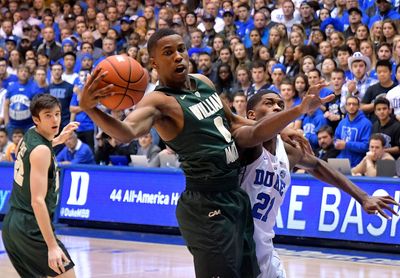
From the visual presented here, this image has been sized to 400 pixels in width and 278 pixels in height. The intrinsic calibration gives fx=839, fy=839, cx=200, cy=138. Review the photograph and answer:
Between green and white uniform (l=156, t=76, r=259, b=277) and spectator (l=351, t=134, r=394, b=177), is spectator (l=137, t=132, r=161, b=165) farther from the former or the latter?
green and white uniform (l=156, t=76, r=259, b=277)

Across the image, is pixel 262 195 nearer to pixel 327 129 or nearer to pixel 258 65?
pixel 327 129

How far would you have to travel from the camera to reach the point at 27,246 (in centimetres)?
570

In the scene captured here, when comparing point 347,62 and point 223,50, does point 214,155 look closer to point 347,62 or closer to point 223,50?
point 347,62

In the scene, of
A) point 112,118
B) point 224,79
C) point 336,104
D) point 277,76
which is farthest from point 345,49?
point 112,118

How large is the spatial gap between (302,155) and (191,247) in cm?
105

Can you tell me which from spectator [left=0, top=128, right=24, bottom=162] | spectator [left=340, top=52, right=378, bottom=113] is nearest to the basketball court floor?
spectator [left=340, top=52, right=378, bottom=113]

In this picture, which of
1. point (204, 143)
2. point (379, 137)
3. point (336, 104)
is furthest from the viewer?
point (336, 104)

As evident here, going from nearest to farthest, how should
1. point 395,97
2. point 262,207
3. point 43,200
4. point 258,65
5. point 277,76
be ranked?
point 262,207
point 43,200
point 395,97
point 277,76
point 258,65

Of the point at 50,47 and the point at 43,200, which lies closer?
the point at 43,200

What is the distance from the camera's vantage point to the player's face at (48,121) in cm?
574

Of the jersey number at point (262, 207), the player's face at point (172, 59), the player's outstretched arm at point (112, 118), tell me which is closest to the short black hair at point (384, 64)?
the jersey number at point (262, 207)

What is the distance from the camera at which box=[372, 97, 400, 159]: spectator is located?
1112 centimetres

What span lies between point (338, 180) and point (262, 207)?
0.54 metres

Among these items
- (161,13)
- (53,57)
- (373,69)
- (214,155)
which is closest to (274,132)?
(214,155)
